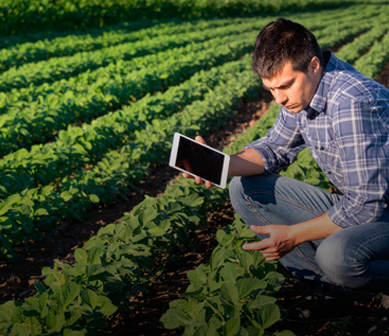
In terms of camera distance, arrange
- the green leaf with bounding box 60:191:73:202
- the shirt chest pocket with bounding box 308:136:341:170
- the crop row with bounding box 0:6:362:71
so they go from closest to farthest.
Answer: the shirt chest pocket with bounding box 308:136:341:170
the green leaf with bounding box 60:191:73:202
the crop row with bounding box 0:6:362:71

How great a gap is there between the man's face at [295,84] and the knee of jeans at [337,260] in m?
0.72

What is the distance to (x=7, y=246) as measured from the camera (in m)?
3.50

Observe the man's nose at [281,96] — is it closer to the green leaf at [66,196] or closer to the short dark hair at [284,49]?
the short dark hair at [284,49]

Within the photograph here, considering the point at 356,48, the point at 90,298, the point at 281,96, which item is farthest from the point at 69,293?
the point at 356,48

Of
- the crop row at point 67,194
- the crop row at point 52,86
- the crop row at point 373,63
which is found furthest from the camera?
the crop row at point 373,63

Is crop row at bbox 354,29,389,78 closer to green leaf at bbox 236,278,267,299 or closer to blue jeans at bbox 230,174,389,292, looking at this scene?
blue jeans at bbox 230,174,389,292

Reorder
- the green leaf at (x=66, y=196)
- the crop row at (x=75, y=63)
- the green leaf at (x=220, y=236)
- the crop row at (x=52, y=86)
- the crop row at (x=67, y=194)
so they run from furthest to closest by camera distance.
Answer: the crop row at (x=75, y=63), the crop row at (x=52, y=86), the green leaf at (x=66, y=196), the crop row at (x=67, y=194), the green leaf at (x=220, y=236)

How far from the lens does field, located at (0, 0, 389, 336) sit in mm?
2113

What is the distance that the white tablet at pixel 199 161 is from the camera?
2.52m

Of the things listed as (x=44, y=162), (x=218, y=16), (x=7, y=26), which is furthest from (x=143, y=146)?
(x=218, y=16)

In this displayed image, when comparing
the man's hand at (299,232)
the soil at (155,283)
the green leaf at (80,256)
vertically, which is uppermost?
the man's hand at (299,232)

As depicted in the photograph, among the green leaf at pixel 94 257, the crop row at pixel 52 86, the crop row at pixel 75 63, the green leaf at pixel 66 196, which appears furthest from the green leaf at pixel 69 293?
the crop row at pixel 75 63

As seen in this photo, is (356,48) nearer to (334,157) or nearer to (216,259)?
(334,157)

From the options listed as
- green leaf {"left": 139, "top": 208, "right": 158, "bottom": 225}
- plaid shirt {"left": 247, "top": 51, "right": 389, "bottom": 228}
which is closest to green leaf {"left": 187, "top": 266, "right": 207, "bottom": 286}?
green leaf {"left": 139, "top": 208, "right": 158, "bottom": 225}
